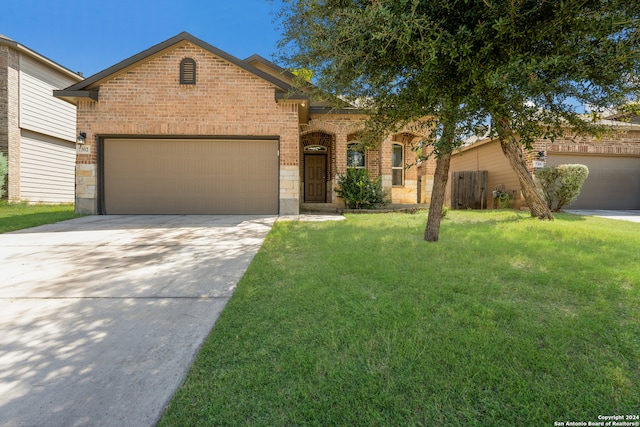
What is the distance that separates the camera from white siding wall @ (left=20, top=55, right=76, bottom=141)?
12.8 meters

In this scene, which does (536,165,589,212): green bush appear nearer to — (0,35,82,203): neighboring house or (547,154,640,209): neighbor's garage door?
(547,154,640,209): neighbor's garage door

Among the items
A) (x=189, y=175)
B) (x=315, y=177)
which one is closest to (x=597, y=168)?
(x=315, y=177)

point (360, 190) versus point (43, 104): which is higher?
point (43, 104)

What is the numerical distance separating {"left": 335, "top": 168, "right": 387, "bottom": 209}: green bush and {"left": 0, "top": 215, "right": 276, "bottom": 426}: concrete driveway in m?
6.14

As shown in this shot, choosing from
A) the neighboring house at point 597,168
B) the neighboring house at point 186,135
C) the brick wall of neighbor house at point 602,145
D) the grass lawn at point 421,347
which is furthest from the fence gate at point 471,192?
the grass lawn at point 421,347

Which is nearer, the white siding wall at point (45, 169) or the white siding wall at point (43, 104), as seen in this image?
the white siding wall at point (43, 104)

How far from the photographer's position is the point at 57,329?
2.27 metres

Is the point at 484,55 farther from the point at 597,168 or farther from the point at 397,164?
the point at 597,168

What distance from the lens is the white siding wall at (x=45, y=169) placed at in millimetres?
13008

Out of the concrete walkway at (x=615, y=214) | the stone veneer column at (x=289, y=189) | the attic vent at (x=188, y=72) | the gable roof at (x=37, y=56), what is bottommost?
the concrete walkway at (x=615, y=214)

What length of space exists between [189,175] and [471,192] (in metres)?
11.1

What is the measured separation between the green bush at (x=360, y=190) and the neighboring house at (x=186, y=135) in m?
2.12

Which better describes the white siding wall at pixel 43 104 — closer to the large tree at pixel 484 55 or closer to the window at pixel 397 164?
the large tree at pixel 484 55

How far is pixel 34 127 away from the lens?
13211mm
